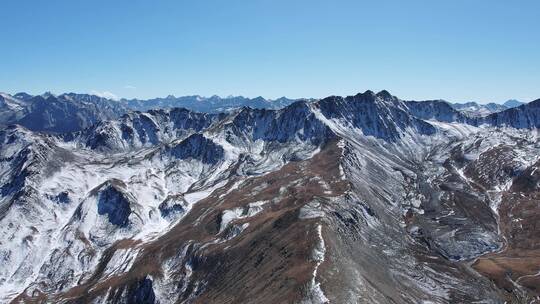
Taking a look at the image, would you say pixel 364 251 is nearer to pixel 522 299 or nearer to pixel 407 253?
pixel 407 253

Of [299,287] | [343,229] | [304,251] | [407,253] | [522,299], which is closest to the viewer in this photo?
[299,287]

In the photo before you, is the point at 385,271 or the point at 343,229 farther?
the point at 343,229

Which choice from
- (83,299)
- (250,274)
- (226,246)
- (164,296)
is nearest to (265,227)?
(226,246)

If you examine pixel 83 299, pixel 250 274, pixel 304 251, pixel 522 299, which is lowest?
pixel 83 299

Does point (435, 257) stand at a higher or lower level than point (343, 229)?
lower

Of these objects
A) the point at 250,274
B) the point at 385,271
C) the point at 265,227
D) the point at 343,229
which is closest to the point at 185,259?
the point at 265,227

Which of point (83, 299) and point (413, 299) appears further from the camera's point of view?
point (83, 299)

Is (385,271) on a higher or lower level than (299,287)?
lower

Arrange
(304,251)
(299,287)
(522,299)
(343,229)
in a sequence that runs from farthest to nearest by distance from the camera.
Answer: (343,229) → (522,299) → (304,251) → (299,287)

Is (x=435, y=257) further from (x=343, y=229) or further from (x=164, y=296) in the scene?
(x=164, y=296)
